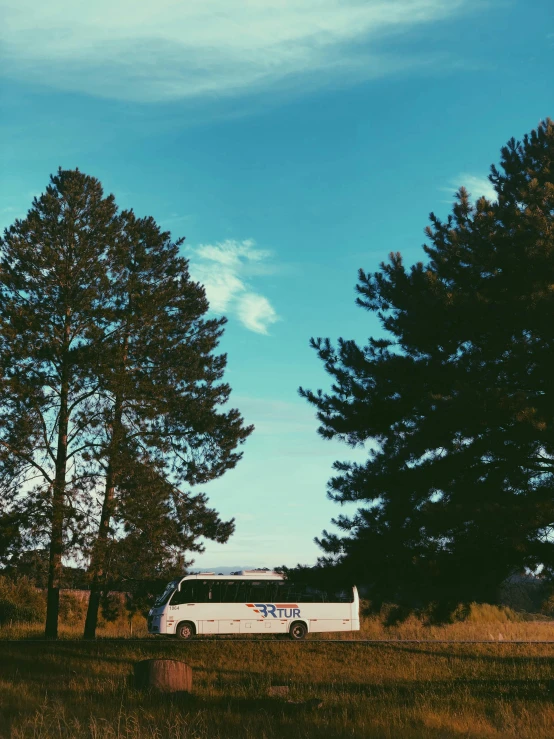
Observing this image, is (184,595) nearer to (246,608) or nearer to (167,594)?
(167,594)

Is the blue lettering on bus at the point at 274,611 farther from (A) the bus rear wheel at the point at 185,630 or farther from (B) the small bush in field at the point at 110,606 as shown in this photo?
(B) the small bush in field at the point at 110,606

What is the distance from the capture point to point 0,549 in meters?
27.6

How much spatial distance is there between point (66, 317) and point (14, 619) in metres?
16.8

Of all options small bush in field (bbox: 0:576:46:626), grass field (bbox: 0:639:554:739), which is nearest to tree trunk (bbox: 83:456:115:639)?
grass field (bbox: 0:639:554:739)

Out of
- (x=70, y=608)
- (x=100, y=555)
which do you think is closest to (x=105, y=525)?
(x=100, y=555)

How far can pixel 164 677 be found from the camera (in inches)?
518

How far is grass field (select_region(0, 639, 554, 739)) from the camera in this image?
1118 cm

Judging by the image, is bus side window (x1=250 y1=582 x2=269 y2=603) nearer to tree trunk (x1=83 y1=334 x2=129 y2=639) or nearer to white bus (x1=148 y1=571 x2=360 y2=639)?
white bus (x1=148 y1=571 x2=360 y2=639)

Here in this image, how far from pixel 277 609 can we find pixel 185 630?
4251mm

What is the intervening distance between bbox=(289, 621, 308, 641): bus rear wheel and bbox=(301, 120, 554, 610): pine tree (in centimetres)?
1664

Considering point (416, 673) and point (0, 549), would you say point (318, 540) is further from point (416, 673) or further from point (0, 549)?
point (0, 549)

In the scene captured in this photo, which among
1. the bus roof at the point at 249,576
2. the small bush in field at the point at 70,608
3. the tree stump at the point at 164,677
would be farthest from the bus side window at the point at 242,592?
the tree stump at the point at 164,677

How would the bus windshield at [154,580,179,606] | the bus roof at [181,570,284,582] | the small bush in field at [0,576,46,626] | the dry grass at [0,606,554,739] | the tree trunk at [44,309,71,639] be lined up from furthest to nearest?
the small bush in field at [0,576,46,626], the bus roof at [181,570,284,582], the bus windshield at [154,580,179,606], the tree trunk at [44,309,71,639], the dry grass at [0,606,554,739]

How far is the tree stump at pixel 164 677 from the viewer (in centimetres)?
1312
